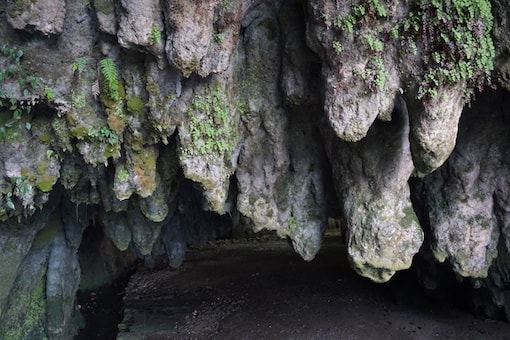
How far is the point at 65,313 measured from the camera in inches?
399

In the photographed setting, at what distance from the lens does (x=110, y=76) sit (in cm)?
653

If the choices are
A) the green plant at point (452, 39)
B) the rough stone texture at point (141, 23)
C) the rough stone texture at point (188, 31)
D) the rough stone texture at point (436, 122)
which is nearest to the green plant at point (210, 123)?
the rough stone texture at point (188, 31)

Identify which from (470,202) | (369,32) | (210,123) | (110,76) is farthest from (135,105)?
(470,202)

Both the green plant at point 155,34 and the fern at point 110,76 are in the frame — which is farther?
the fern at point 110,76

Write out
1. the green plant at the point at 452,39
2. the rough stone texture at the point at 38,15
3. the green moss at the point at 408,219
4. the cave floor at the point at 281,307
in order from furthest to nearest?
the cave floor at the point at 281,307 < the green moss at the point at 408,219 < the rough stone texture at the point at 38,15 < the green plant at the point at 452,39

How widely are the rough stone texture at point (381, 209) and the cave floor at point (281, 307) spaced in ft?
11.2

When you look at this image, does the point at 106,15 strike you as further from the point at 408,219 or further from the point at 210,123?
the point at 408,219

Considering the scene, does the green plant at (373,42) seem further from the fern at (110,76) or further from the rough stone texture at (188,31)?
the fern at (110,76)

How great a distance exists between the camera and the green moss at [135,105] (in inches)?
270

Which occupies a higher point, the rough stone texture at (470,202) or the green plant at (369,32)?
the green plant at (369,32)

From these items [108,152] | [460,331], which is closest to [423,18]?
[108,152]

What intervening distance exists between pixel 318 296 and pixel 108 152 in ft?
22.6

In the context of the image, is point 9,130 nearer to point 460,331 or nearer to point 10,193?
point 10,193

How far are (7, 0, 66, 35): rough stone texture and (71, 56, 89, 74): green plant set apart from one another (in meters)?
0.46
